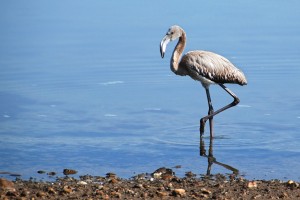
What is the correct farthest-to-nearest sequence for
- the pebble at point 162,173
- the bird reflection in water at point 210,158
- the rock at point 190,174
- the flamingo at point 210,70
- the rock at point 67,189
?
1. the flamingo at point 210,70
2. the bird reflection in water at point 210,158
3. the rock at point 190,174
4. the pebble at point 162,173
5. the rock at point 67,189

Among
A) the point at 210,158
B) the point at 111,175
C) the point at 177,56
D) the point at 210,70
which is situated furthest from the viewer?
the point at 177,56

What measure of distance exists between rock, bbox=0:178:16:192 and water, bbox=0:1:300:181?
0.91 metres

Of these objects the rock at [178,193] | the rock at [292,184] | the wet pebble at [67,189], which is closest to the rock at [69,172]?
the wet pebble at [67,189]

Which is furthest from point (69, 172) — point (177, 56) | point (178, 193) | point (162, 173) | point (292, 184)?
point (177, 56)

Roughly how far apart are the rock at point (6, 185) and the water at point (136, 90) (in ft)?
2.99

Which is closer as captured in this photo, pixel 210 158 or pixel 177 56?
pixel 210 158

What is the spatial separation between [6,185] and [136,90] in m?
6.35

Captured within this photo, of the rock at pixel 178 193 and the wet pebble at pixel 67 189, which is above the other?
the wet pebble at pixel 67 189

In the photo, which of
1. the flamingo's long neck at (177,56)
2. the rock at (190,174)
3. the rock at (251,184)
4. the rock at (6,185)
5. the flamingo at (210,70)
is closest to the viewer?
the rock at (6,185)

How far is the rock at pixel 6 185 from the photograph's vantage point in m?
10.2

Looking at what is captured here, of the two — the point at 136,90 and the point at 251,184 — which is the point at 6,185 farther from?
the point at 136,90

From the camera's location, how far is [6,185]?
10.3 meters

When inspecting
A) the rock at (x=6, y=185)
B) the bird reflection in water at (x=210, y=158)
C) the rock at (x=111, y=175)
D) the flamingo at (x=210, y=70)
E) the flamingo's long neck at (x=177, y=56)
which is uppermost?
the flamingo's long neck at (x=177, y=56)

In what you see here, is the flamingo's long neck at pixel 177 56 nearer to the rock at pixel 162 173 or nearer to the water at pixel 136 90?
the water at pixel 136 90
